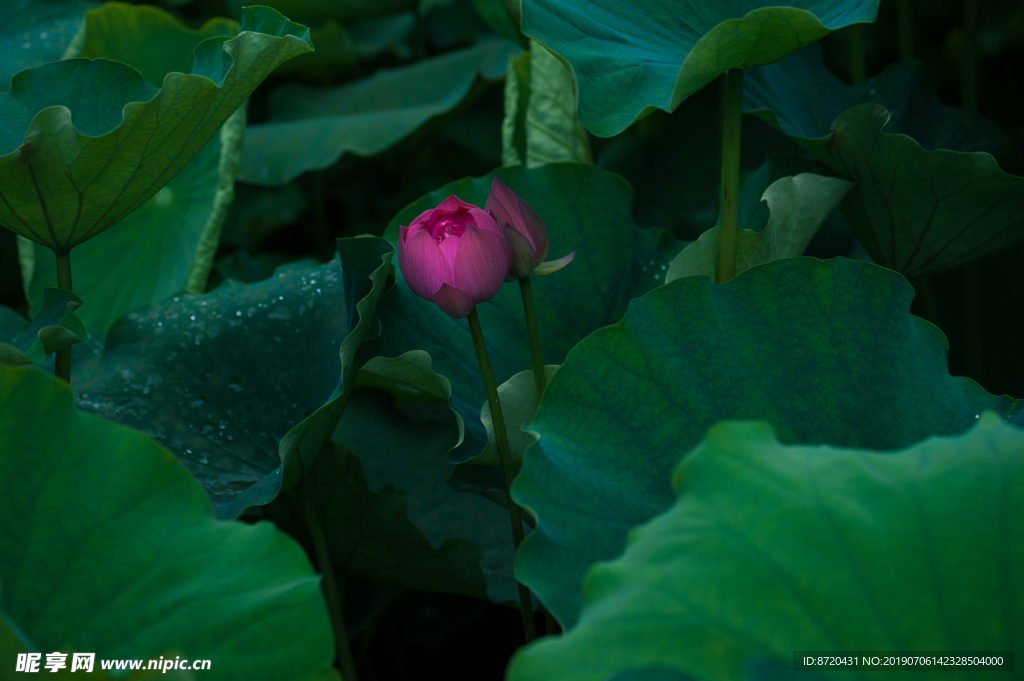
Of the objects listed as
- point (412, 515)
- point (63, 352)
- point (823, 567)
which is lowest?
point (412, 515)

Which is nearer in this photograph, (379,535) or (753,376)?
(753,376)

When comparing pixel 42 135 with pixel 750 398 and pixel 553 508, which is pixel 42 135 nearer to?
pixel 553 508

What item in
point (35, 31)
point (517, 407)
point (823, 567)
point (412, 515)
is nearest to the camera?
Result: point (823, 567)

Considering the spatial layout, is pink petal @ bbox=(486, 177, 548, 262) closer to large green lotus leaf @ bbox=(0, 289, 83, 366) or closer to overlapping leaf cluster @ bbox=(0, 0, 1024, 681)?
overlapping leaf cluster @ bbox=(0, 0, 1024, 681)

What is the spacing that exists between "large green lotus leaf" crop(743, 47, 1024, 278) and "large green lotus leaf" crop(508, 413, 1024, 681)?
429 mm

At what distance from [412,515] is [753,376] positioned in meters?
0.49

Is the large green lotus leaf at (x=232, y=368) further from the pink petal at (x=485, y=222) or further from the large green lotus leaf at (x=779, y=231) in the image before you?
the large green lotus leaf at (x=779, y=231)

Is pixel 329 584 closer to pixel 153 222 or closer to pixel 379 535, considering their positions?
pixel 379 535

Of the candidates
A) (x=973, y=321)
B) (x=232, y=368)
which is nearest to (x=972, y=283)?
(x=973, y=321)

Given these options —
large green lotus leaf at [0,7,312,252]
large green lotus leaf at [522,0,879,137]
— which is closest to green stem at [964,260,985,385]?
large green lotus leaf at [522,0,879,137]

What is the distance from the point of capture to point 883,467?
1.30 ft

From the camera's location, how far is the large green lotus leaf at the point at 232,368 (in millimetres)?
775

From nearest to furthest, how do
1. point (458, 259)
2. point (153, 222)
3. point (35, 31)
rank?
point (458, 259) → point (153, 222) → point (35, 31)

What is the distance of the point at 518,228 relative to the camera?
607 millimetres
